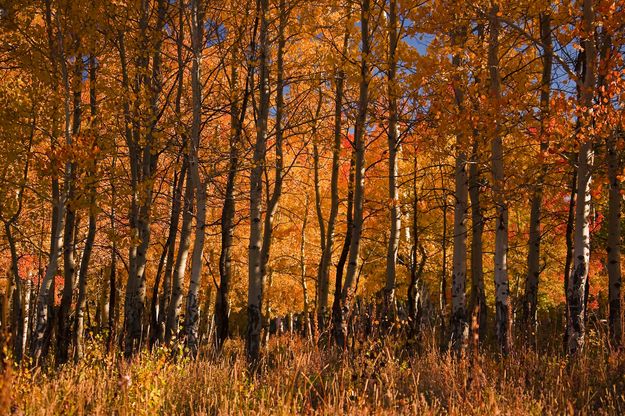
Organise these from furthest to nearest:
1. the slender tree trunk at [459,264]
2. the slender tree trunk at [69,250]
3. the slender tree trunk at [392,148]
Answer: the slender tree trunk at [392,148], the slender tree trunk at [69,250], the slender tree trunk at [459,264]

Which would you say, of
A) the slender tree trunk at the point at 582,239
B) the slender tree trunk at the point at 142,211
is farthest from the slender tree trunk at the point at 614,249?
the slender tree trunk at the point at 142,211

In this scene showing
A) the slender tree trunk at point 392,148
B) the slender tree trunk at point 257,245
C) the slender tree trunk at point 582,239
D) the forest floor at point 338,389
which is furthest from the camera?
the slender tree trunk at point 392,148

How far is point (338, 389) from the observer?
15.7ft

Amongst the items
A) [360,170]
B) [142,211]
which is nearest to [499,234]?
[360,170]

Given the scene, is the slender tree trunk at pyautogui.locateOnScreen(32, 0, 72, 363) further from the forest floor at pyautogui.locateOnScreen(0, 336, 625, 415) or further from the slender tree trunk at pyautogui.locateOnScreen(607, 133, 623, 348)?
the slender tree trunk at pyautogui.locateOnScreen(607, 133, 623, 348)

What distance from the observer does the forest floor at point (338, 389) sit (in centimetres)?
425

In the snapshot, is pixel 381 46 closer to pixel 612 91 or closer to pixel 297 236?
pixel 612 91

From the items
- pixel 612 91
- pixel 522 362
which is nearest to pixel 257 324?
pixel 522 362

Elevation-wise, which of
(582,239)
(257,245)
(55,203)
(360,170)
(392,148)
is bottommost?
(257,245)

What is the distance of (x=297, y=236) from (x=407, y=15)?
1309 cm

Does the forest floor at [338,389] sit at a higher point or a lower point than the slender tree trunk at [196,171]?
lower

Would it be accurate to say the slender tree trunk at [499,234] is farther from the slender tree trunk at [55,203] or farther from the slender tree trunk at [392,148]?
the slender tree trunk at [55,203]

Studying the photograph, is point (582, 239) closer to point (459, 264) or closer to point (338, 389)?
point (459, 264)

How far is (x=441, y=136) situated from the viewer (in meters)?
9.16
